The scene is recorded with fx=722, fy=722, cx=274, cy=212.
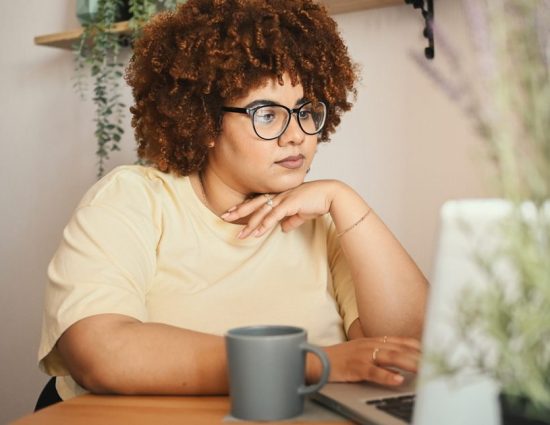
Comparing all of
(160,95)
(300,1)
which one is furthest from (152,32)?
(300,1)

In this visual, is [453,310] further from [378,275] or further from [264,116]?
[264,116]

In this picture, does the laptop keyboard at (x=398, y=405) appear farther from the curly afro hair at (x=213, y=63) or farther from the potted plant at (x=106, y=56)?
the potted plant at (x=106, y=56)

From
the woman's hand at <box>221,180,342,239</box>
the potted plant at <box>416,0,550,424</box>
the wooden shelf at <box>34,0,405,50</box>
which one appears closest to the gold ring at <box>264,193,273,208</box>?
the woman's hand at <box>221,180,342,239</box>

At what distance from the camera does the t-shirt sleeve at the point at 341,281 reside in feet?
4.42

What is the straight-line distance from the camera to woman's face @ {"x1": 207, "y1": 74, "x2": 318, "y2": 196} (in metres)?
1.31

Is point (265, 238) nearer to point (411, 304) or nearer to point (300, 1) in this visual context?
point (411, 304)

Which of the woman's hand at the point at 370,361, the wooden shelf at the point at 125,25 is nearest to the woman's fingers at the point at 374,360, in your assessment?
the woman's hand at the point at 370,361

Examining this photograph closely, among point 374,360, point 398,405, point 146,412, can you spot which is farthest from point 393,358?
point 146,412

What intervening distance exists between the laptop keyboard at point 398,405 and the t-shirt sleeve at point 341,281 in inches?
19.7

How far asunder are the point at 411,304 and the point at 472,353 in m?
0.77

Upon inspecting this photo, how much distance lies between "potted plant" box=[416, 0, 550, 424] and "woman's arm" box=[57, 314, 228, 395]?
0.54 meters

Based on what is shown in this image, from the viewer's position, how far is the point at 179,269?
1269mm

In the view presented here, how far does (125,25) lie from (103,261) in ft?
3.88

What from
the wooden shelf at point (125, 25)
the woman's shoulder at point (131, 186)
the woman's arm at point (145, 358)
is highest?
the wooden shelf at point (125, 25)
